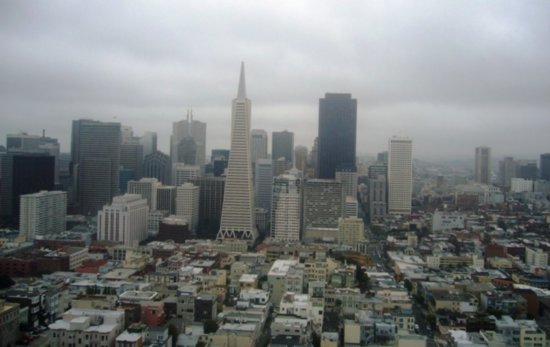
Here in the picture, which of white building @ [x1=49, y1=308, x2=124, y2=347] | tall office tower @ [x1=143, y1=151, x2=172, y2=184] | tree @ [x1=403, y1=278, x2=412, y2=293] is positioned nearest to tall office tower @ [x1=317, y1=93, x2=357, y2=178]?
tall office tower @ [x1=143, y1=151, x2=172, y2=184]

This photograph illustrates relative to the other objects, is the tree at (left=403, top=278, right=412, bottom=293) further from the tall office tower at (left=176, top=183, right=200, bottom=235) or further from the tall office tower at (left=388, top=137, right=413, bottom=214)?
the tall office tower at (left=388, top=137, right=413, bottom=214)

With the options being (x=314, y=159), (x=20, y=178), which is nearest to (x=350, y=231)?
(x=20, y=178)

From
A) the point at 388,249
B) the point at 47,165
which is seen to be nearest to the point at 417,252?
the point at 388,249

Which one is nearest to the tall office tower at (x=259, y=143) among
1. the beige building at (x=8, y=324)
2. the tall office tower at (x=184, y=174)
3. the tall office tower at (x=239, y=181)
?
the tall office tower at (x=184, y=174)

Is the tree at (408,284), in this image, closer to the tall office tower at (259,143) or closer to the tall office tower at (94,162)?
the tall office tower at (94,162)

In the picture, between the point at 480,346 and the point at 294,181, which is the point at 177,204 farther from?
the point at 480,346
